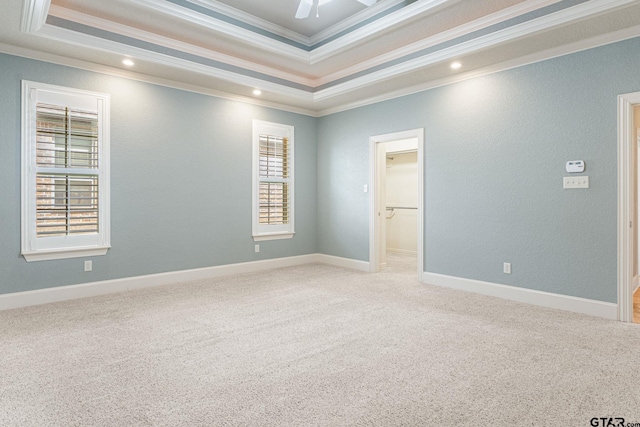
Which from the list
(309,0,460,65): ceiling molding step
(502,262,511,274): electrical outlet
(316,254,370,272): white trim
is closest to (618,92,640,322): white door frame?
(502,262,511,274): electrical outlet

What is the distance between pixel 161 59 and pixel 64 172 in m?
1.63

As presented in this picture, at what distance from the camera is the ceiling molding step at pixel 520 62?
337 centimetres

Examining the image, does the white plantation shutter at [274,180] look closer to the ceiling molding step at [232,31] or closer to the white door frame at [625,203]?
the ceiling molding step at [232,31]

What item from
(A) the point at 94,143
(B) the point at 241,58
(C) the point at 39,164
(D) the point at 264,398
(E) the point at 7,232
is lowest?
(D) the point at 264,398

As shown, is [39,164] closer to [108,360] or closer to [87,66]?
[87,66]

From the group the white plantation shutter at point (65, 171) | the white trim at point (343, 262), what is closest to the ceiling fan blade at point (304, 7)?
the white plantation shutter at point (65, 171)

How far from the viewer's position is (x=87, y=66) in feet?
13.6

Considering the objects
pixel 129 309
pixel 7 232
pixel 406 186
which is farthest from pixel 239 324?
pixel 406 186

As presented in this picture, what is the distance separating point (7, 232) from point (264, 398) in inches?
135

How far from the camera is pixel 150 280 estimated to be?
4684 millimetres

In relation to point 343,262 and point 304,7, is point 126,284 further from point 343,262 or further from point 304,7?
point 304,7

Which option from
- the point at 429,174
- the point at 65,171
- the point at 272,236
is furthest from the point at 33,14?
the point at 429,174

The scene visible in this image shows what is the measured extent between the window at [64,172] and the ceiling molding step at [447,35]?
3231 mm

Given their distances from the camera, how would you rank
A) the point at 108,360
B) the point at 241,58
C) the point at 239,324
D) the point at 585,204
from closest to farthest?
1. the point at 108,360
2. the point at 239,324
3. the point at 585,204
4. the point at 241,58
